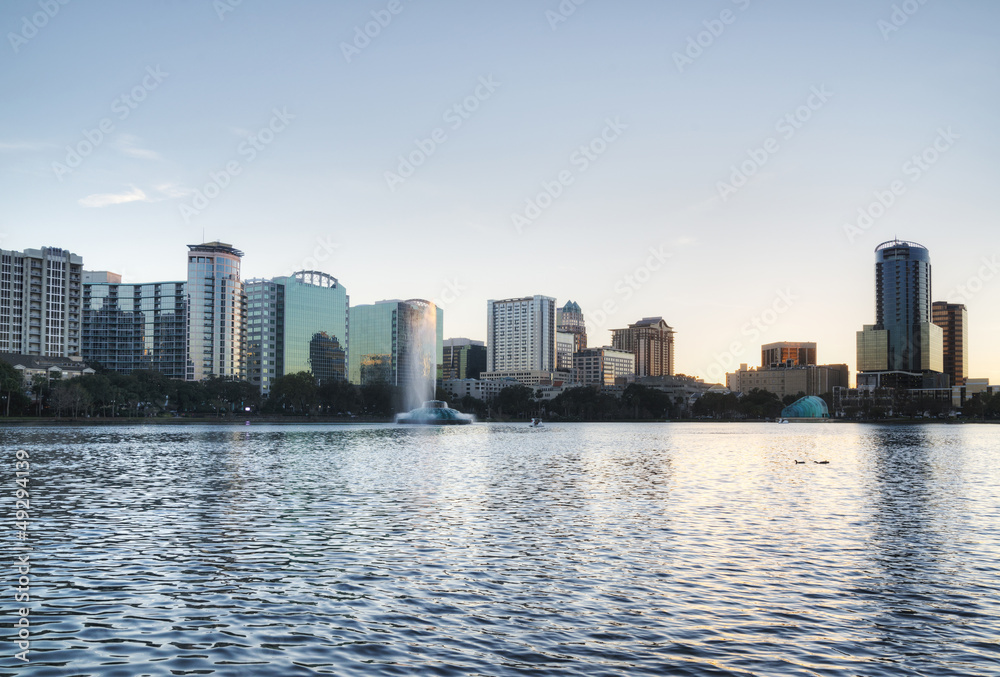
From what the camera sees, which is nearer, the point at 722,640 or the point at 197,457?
the point at 722,640

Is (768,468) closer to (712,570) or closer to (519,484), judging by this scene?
(519,484)

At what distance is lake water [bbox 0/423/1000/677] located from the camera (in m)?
18.4

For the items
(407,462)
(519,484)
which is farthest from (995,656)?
(407,462)

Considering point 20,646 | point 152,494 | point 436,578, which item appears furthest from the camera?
point 152,494

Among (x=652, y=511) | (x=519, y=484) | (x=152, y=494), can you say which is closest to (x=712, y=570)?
(x=652, y=511)

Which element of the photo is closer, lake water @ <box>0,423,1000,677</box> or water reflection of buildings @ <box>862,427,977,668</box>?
lake water @ <box>0,423,1000,677</box>

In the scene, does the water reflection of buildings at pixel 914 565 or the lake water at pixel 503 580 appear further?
the water reflection of buildings at pixel 914 565

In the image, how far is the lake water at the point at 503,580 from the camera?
60.2 feet

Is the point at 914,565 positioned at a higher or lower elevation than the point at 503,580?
lower

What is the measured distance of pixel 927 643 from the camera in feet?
64.5

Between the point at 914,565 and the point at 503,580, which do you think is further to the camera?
the point at 914,565

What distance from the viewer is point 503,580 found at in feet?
84.9

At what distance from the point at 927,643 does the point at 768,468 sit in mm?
58160

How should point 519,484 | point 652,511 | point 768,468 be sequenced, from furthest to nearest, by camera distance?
→ point 768,468, point 519,484, point 652,511
